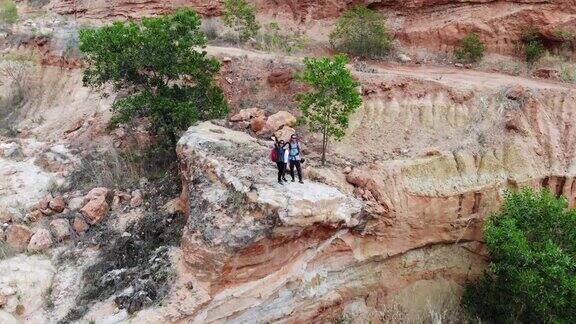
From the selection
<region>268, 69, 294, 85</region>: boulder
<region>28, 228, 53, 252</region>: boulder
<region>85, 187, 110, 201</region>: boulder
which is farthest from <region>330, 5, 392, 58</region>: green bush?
<region>28, 228, 53, 252</region>: boulder

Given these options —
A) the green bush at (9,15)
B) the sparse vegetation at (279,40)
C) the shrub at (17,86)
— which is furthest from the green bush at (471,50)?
the green bush at (9,15)

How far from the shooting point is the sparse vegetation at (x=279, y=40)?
70.0 feet

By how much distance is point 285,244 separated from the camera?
465 inches

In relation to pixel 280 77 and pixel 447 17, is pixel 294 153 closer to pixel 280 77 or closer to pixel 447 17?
pixel 280 77

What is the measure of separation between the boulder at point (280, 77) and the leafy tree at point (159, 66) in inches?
111

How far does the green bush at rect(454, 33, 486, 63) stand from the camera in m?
19.9

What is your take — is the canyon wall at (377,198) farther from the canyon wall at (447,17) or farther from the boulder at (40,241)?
the canyon wall at (447,17)

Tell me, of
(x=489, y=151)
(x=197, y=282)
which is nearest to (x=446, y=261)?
(x=489, y=151)

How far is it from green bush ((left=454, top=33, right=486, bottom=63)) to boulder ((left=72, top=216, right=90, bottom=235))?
15.1 meters

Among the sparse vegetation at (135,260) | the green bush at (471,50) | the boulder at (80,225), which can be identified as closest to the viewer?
the sparse vegetation at (135,260)

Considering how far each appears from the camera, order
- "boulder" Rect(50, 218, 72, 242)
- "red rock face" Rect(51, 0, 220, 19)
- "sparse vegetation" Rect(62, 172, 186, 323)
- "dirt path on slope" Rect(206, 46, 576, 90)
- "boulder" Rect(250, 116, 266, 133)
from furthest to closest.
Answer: "red rock face" Rect(51, 0, 220, 19), "dirt path on slope" Rect(206, 46, 576, 90), "boulder" Rect(250, 116, 266, 133), "boulder" Rect(50, 218, 72, 242), "sparse vegetation" Rect(62, 172, 186, 323)

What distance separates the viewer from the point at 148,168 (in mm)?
16125

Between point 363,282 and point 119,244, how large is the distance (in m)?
6.43

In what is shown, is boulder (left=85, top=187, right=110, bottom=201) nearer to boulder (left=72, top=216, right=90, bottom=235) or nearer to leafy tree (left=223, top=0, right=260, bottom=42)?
boulder (left=72, top=216, right=90, bottom=235)
